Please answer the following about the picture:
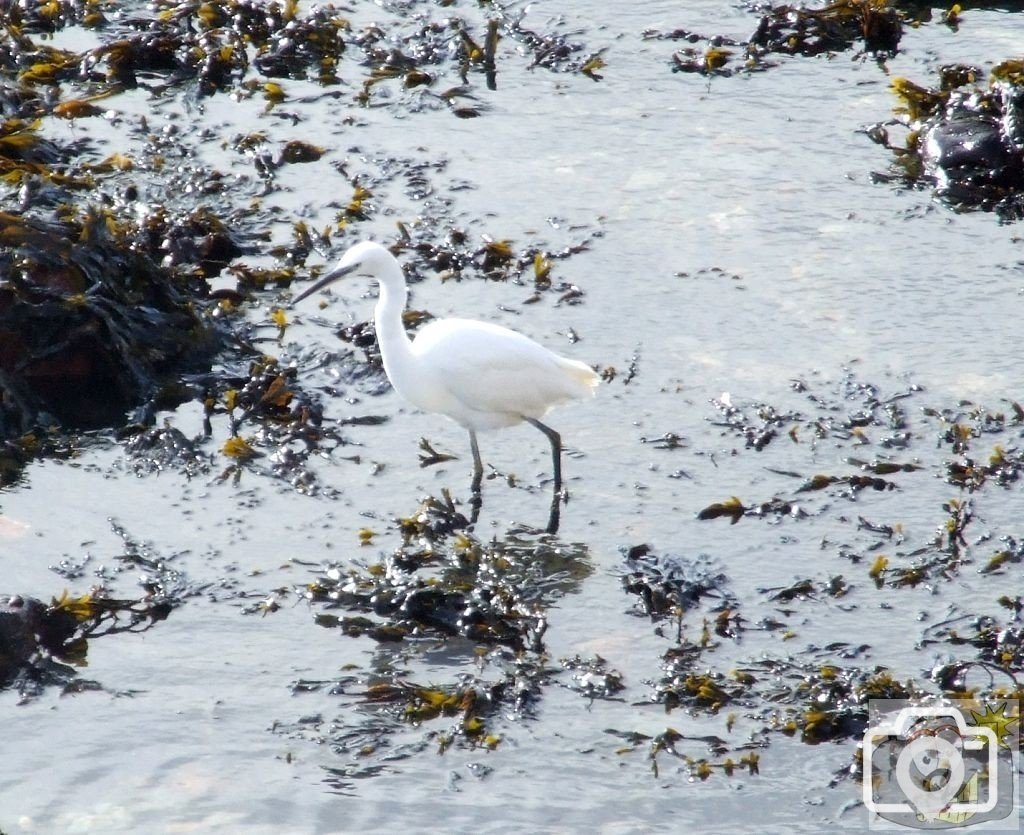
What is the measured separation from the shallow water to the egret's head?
0.79m

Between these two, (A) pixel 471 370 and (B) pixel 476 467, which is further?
(B) pixel 476 467

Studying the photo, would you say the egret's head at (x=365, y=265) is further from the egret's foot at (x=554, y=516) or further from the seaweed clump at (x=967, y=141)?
the seaweed clump at (x=967, y=141)

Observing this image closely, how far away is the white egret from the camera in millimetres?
6777

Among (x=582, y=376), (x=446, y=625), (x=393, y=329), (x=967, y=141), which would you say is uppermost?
(x=967, y=141)

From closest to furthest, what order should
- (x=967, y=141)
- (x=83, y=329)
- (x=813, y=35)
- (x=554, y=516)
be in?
1. (x=554, y=516)
2. (x=83, y=329)
3. (x=967, y=141)
4. (x=813, y=35)

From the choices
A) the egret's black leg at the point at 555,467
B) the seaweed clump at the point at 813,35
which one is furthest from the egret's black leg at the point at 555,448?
the seaweed clump at the point at 813,35

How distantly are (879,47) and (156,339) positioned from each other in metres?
6.24

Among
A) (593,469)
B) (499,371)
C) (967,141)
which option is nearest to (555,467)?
(593,469)

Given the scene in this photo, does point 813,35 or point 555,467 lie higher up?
point 813,35

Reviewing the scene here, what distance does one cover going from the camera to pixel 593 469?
22.8ft

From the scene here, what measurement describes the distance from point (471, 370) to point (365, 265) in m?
0.73

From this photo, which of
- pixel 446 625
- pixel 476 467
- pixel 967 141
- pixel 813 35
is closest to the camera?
pixel 446 625

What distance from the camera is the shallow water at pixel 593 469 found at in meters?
5.05

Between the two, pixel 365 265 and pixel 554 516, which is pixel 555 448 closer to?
pixel 554 516
